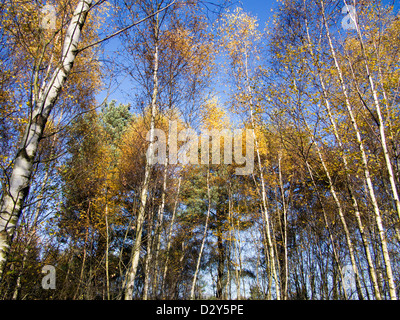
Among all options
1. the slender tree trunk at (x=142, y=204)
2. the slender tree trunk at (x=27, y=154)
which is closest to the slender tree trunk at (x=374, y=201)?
the slender tree trunk at (x=142, y=204)

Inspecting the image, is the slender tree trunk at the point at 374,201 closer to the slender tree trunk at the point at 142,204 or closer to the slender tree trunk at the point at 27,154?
the slender tree trunk at the point at 142,204

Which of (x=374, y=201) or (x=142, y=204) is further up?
(x=374, y=201)

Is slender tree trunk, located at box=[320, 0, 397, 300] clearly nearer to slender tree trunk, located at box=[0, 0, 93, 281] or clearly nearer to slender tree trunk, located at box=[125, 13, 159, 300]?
slender tree trunk, located at box=[125, 13, 159, 300]

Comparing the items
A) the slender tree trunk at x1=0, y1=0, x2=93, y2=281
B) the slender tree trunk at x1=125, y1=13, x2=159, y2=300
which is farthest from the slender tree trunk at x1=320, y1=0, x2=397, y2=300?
the slender tree trunk at x1=0, y1=0, x2=93, y2=281

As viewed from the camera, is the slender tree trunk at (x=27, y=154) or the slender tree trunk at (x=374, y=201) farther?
the slender tree trunk at (x=374, y=201)

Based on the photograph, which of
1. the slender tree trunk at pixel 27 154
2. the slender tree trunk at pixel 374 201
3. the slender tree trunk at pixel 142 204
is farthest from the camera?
the slender tree trunk at pixel 142 204

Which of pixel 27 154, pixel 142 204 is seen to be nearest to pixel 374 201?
pixel 142 204

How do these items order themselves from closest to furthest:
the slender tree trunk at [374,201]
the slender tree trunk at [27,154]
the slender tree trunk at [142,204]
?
1. the slender tree trunk at [27,154]
2. the slender tree trunk at [374,201]
3. the slender tree trunk at [142,204]

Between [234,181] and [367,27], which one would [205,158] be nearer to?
[234,181]

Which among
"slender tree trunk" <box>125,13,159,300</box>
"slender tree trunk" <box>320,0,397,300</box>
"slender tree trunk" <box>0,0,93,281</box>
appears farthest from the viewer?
"slender tree trunk" <box>125,13,159,300</box>

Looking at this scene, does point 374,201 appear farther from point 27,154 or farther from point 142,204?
point 27,154

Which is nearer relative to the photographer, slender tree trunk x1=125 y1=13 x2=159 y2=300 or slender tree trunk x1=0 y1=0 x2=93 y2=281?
slender tree trunk x1=0 y1=0 x2=93 y2=281

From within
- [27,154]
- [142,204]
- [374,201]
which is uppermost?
[374,201]
